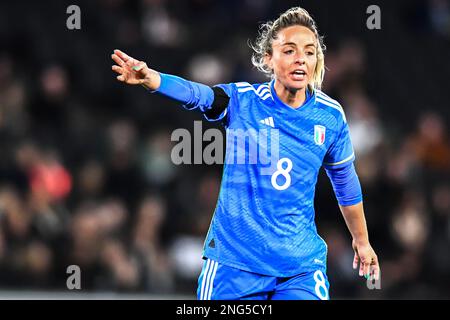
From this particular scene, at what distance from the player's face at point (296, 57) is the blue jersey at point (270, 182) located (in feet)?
0.49

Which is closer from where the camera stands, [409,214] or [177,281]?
[177,281]

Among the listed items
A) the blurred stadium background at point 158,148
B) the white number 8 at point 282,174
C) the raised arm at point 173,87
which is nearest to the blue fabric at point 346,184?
the white number 8 at point 282,174

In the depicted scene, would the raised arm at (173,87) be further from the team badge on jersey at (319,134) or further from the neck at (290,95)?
the team badge on jersey at (319,134)

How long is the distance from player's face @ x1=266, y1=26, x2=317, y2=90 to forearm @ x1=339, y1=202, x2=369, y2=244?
857mm

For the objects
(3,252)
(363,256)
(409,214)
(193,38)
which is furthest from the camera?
(193,38)

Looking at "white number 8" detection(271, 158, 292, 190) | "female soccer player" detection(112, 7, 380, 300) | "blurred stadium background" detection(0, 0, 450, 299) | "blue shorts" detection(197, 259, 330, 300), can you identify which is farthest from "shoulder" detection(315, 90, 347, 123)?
"blurred stadium background" detection(0, 0, 450, 299)

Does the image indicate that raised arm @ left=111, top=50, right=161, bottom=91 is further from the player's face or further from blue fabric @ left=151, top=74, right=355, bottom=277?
the player's face

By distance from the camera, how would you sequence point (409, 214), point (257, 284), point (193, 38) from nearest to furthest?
point (257, 284) → point (409, 214) → point (193, 38)

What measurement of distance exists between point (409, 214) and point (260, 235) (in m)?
5.74

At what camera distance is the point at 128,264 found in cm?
959

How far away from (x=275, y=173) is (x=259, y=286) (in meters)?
0.62

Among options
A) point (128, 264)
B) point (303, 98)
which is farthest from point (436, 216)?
→ point (303, 98)

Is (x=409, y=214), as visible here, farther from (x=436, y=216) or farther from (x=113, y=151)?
(x=113, y=151)

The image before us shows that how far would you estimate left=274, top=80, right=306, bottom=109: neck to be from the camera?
17.4 ft
